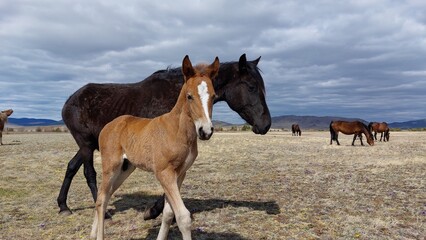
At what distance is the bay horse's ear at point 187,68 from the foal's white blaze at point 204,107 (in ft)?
1.38

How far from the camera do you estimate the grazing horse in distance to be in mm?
4805

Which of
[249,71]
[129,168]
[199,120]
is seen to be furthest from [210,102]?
[249,71]

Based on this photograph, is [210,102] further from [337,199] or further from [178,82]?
[337,199]

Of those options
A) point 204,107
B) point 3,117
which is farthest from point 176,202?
point 3,117

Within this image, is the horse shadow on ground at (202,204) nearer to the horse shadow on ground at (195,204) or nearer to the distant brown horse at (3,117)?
the horse shadow on ground at (195,204)

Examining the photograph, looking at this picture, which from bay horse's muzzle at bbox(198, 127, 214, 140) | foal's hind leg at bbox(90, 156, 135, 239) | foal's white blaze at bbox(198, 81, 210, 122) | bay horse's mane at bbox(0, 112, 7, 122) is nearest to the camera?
bay horse's muzzle at bbox(198, 127, 214, 140)

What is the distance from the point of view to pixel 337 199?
9180 millimetres

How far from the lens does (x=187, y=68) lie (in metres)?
5.15

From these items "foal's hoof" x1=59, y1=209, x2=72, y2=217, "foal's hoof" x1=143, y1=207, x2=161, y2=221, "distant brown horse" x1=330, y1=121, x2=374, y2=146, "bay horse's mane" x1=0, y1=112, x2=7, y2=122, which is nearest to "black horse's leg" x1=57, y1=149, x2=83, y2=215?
"foal's hoof" x1=59, y1=209, x2=72, y2=217

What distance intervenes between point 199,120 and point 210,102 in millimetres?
308

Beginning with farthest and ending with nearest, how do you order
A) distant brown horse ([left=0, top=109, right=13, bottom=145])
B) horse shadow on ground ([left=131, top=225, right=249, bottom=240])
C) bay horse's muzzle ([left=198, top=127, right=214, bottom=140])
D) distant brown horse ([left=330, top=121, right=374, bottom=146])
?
distant brown horse ([left=330, top=121, right=374, bottom=146]) → distant brown horse ([left=0, top=109, right=13, bottom=145]) → horse shadow on ground ([left=131, top=225, right=249, bottom=240]) → bay horse's muzzle ([left=198, top=127, right=214, bottom=140])

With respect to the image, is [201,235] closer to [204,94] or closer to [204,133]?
[204,133]

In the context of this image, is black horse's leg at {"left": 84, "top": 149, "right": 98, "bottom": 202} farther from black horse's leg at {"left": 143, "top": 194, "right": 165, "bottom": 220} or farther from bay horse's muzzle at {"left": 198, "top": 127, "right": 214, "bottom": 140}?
bay horse's muzzle at {"left": 198, "top": 127, "right": 214, "bottom": 140}

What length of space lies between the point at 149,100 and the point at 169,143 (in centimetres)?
283
